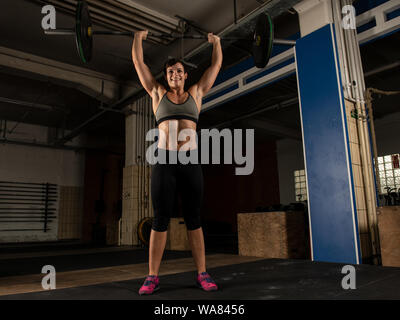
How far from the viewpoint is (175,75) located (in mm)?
1840

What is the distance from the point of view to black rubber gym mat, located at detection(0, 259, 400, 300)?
1.51 meters

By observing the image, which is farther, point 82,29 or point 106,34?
point 106,34

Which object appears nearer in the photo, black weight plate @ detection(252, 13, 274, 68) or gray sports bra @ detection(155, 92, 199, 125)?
gray sports bra @ detection(155, 92, 199, 125)

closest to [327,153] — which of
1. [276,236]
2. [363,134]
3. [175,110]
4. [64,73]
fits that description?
[363,134]

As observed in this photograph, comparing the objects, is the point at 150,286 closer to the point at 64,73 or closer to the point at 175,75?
the point at 175,75

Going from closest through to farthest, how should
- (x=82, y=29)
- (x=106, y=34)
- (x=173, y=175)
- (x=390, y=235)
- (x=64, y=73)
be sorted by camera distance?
(x=173, y=175) < (x=82, y=29) < (x=106, y=34) < (x=390, y=235) < (x=64, y=73)

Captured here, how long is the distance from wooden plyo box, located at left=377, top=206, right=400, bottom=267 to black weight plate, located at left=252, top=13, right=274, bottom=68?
1.61 m

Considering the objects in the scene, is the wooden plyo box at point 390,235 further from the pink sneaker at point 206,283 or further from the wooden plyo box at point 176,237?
the wooden plyo box at point 176,237

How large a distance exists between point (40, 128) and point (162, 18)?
6.28 metres

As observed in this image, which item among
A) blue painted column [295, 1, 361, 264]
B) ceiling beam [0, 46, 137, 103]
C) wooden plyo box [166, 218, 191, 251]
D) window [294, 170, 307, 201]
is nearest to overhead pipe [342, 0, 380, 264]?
blue painted column [295, 1, 361, 264]

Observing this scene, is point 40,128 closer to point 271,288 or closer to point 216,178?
point 216,178

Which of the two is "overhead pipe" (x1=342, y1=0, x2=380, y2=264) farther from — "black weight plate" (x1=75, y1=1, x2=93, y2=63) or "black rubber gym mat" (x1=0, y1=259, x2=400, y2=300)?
"black weight plate" (x1=75, y1=1, x2=93, y2=63)

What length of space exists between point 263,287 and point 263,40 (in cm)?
166

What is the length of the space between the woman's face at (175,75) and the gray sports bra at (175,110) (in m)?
0.08
